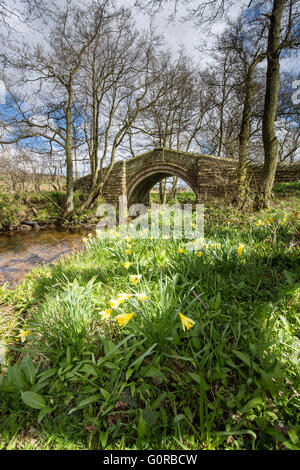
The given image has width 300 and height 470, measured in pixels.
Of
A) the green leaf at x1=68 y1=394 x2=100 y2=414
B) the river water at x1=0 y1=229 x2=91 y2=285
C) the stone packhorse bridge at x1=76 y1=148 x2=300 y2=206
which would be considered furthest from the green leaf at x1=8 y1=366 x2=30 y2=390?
the stone packhorse bridge at x1=76 y1=148 x2=300 y2=206

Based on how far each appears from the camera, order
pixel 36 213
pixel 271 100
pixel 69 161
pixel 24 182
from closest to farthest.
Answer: pixel 271 100, pixel 69 161, pixel 36 213, pixel 24 182

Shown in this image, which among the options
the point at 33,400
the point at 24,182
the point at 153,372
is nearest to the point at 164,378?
the point at 153,372

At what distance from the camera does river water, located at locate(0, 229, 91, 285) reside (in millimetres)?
4539

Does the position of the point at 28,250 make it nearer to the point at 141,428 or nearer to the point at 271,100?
the point at 141,428

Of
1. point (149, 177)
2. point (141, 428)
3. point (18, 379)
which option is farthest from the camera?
point (149, 177)

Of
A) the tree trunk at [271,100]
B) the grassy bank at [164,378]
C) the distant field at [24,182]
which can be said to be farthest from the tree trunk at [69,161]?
the grassy bank at [164,378]

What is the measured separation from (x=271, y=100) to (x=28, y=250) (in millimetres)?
8305

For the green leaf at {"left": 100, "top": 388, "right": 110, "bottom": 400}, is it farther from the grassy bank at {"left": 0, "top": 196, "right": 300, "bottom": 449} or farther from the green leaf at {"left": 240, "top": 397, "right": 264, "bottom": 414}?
the green leaf at {"left": 240, "top": 397, "right": 264, "bottom": 414}

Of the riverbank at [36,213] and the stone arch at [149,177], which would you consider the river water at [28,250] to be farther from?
the stone arch at [149,177]

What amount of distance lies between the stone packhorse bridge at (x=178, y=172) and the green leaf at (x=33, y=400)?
7.69 m

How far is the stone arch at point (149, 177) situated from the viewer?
36.6ft

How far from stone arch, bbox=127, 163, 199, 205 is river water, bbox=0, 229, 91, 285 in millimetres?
5386

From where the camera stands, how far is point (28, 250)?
20.6ft
